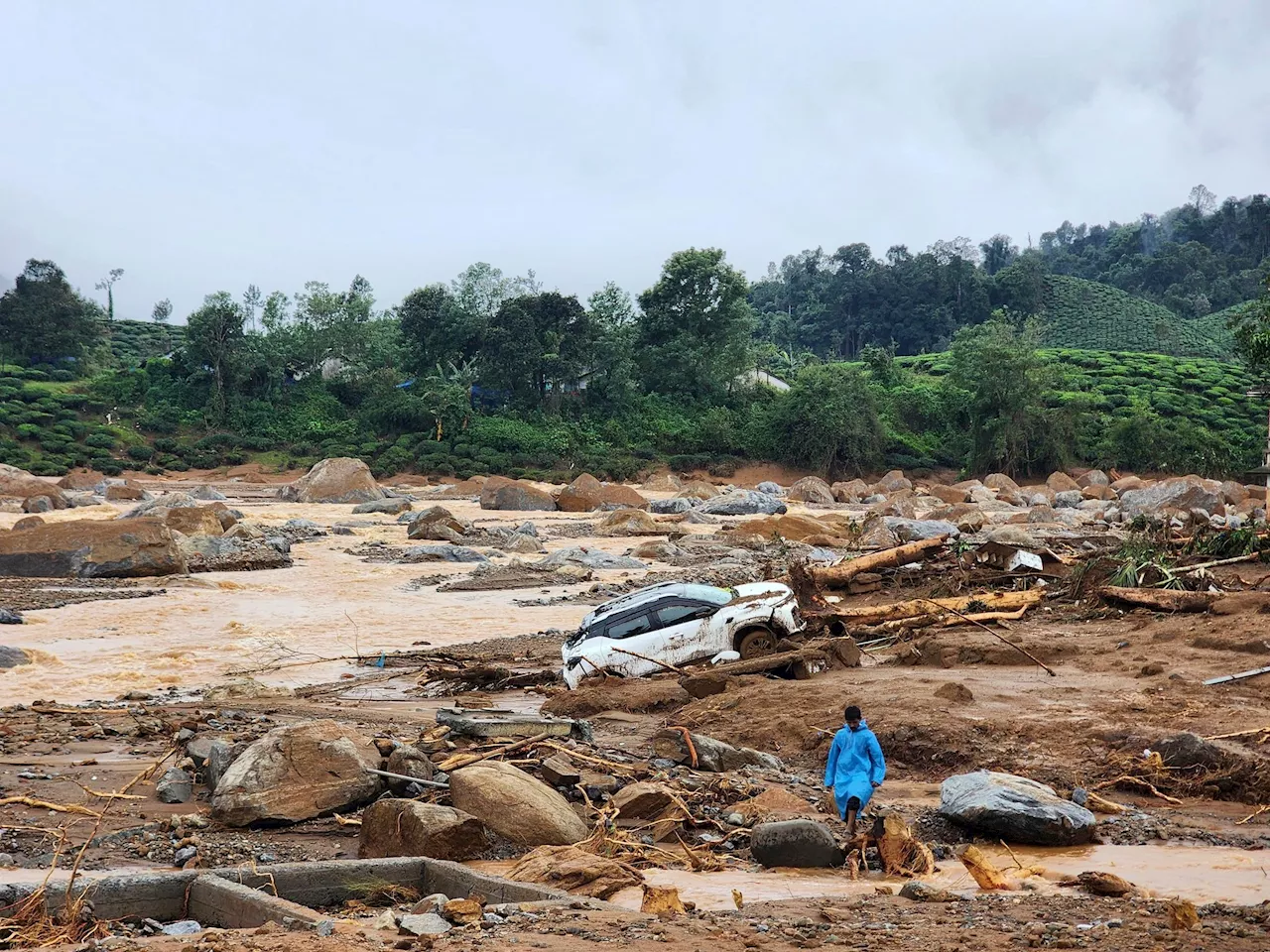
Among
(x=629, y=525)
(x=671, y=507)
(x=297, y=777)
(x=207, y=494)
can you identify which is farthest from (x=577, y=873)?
(x=207, y=494)

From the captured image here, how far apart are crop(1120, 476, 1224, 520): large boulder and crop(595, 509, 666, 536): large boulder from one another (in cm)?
1564

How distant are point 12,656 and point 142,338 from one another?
90.5 meters

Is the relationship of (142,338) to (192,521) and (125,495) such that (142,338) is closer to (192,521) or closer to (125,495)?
(125,495)

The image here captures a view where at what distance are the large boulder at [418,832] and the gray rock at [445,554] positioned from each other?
2274 centimetres

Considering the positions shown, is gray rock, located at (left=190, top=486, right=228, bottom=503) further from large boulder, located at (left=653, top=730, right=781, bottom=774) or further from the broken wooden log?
the broken wooden log

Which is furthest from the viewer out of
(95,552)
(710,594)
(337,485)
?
(337,485)

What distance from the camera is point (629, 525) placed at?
38938 mm

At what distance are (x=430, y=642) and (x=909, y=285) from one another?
104080mm

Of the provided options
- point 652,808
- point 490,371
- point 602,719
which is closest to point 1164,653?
point 602,719

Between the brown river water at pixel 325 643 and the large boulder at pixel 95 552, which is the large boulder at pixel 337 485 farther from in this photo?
the large boulder at pixel 95 552

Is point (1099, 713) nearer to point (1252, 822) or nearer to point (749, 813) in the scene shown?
point (1252, 822)

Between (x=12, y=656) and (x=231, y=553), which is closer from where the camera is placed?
(x=12, y=656)

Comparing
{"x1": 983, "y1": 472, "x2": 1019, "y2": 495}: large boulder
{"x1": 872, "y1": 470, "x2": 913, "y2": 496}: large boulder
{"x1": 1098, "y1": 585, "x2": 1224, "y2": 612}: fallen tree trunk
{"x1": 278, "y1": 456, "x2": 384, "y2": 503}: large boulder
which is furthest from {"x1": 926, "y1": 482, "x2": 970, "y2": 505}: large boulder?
{"x1": 1098, "y1": 585, "x2": 1224, "y2": 612}: fallen tree trunk

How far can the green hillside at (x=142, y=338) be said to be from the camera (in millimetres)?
92000
